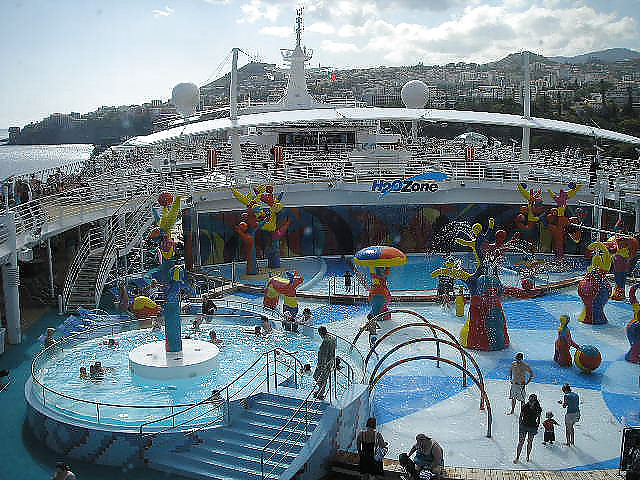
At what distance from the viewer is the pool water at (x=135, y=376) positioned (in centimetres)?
1177

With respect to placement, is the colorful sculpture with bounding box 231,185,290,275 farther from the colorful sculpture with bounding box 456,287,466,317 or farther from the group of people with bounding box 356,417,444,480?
the group of people with bounding box 356,417,444,480

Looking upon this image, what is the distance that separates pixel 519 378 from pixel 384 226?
50.3 ft

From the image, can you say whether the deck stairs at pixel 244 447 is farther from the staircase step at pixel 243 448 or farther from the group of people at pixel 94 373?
the group of people at pixel 94 373

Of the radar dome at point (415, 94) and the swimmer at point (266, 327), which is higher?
the radar dome at point (415, 94)

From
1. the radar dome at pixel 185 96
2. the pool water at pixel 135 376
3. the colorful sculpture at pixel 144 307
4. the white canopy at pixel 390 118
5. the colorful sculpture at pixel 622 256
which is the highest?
the radar dome at pixel 185 96

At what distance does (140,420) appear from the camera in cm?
1141

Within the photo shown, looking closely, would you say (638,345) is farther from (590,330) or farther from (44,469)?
(44,469)

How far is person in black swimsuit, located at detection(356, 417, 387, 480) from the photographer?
32.5 ft

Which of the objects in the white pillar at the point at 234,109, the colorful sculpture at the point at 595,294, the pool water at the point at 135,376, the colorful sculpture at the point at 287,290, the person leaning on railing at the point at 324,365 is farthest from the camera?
the white pillar at the point at 234,109

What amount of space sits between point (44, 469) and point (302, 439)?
13.8 ft

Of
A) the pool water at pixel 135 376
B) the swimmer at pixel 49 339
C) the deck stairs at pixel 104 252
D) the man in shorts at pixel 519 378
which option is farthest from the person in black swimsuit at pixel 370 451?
the deck stairs at pixel 104 252

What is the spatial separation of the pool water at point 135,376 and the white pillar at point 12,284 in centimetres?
317

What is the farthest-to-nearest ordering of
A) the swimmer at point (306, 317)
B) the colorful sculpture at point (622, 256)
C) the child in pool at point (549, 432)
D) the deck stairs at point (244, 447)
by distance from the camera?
1. the colorful sculpture at point (622, 256)
2. the swimmer at point (306, 317)
3. the child in pool at point (549, 432)
4. the deck stairs at point (244, 447)

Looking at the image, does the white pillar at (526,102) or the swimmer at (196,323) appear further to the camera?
the white pillar at (526,102)
